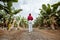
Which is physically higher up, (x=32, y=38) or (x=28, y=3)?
(x=28, y=3)

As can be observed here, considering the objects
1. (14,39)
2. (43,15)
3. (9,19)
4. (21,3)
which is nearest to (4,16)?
(9,19)

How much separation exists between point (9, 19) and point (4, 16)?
0.51 m

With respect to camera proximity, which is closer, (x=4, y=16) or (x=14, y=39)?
(x=14, y=39)

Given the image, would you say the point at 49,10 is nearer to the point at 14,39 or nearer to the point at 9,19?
the point at 9,19

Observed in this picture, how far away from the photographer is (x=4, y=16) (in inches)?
760

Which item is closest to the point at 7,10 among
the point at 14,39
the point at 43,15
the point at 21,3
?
the point at 43,15

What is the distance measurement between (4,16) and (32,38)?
20.7 feet

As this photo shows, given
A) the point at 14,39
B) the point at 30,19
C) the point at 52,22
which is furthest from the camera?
the point at 52,22

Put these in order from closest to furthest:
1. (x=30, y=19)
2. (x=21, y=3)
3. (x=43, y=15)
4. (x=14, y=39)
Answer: (x=14, y=39), (x=30, y=19), (x=43, y=15), (x=21, y=3)

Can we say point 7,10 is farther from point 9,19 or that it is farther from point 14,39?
point 14,39

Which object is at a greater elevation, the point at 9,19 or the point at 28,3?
the point at 28,3

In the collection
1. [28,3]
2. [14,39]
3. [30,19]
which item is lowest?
[14,39]

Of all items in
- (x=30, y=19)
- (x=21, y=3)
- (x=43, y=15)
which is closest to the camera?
(x=30, y=19)

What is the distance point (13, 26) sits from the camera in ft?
62.5
